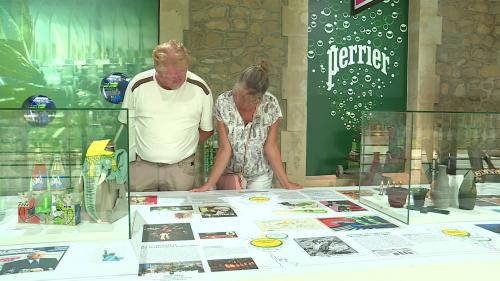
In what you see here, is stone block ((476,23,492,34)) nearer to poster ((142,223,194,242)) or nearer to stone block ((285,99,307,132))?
stone block ((285,99,307,132))

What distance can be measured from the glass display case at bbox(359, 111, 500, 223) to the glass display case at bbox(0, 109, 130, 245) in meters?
1.18

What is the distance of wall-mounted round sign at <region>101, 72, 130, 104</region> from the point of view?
4.65 metres

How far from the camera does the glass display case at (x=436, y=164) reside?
1.95 m

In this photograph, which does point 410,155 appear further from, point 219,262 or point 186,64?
point 186,64

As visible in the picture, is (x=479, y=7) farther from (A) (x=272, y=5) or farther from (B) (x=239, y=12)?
(B) (x=239, y=12)

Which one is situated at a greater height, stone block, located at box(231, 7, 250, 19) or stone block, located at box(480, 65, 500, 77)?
stone block, located at box(231, 7, 250, 19)

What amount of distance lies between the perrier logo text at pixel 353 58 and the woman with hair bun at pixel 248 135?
269 cm

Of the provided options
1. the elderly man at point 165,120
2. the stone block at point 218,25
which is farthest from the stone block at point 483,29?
the elderly man at point 165,120

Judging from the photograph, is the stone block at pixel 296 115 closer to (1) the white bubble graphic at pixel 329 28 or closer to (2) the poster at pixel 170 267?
(1) the white bubble graphic at pixel 329 28

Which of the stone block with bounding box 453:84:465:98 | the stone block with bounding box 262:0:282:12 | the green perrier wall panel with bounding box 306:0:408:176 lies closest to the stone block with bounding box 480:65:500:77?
the stone block with bounding box 453:84:465:98

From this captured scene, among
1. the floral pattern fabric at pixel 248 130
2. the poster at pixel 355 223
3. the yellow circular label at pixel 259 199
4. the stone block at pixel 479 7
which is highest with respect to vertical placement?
the stone block at pixel 479 7

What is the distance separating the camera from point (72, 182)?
1686 mm

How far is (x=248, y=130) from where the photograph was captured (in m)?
2.88

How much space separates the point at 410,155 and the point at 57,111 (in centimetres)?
145
